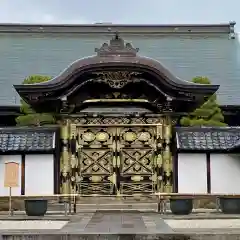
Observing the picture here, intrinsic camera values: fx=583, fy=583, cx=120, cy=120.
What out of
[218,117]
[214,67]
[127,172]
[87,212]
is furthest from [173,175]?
[214,67]

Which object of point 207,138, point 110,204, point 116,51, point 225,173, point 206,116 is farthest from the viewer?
point 206,116

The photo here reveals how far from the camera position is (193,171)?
50.6ft

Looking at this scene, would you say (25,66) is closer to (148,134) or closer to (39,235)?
(148,134)

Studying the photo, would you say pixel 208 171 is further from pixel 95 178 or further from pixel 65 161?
pixel 65 161

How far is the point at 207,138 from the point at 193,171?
963 mm

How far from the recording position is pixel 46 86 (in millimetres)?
14500

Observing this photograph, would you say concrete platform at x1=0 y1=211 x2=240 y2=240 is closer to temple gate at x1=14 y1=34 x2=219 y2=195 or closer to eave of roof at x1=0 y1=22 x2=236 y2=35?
temple gate at x1=14 y1=34 x2=219 y2=195

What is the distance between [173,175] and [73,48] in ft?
55.9

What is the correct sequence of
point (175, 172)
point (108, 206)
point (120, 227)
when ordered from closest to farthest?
point (120, 227) < point (108, 206) < point (175, 172)

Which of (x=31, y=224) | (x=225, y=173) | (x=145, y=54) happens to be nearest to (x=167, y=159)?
(x=225, y=173)

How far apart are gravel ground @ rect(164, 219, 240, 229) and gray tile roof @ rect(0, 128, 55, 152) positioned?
4.66 meters

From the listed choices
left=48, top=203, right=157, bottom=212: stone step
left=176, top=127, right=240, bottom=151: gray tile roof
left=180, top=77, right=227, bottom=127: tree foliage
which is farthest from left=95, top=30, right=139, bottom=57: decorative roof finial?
left=180, top=77, right=227, bottom=127: tree foliage

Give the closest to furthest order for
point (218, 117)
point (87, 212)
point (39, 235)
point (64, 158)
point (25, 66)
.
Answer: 1. point (39, 235)
2. point (87, 212)
3. point (64, 158)
4. point (218, 117)
5. point (25, 66)

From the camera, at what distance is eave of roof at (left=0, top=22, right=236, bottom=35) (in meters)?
32.7
